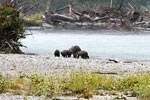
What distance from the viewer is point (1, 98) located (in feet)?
28.2

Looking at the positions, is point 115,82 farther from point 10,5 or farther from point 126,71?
point 10,5

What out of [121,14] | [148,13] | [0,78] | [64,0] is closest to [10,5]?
[0,78]

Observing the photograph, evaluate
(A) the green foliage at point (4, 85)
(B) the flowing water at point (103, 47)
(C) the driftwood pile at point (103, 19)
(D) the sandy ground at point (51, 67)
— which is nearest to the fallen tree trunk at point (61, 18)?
(C) the driftwood pile at point (103, 19)

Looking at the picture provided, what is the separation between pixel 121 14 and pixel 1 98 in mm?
41498

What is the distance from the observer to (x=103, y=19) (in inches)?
1977

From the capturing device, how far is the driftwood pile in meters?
49.4

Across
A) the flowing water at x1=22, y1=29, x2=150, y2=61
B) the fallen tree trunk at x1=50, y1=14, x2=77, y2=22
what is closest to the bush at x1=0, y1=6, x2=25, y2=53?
the flowing water at x1=22, y1=29, x2=150, y2=61

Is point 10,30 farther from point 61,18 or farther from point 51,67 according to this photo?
point 61,18

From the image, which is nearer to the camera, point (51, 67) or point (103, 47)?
point (51, 67)

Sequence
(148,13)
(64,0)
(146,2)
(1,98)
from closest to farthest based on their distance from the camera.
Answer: (1,98), (148,13), (64,0), (146,2)

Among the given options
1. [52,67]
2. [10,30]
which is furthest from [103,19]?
[52,67]

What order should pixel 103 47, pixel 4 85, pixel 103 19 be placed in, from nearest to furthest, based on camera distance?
pixel 4 85 < pixel 103 47 < pixel 103 19

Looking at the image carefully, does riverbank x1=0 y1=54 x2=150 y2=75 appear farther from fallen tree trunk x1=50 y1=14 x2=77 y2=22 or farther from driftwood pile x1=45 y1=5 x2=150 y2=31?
fallen tree trunk x1=50 y1=14 x2=77 y2=22

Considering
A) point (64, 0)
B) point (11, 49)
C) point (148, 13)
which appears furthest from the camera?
point (64, 0)
